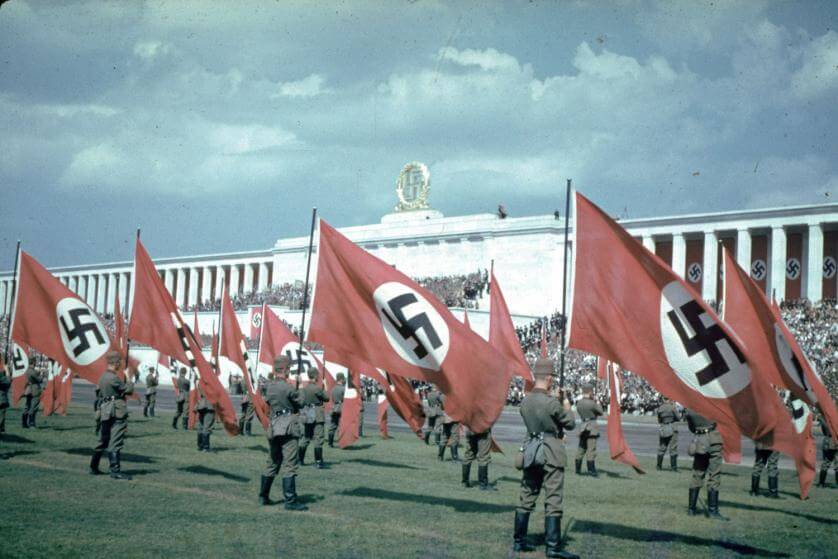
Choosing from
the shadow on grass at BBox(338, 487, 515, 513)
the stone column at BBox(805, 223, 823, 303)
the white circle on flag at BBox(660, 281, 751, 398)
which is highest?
the stone column at BBox(805, 223, 823, 303)

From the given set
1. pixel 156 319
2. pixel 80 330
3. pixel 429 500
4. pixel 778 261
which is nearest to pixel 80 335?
pixel 80 330

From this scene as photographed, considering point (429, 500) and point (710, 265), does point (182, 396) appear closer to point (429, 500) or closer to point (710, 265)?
point (429, 500)

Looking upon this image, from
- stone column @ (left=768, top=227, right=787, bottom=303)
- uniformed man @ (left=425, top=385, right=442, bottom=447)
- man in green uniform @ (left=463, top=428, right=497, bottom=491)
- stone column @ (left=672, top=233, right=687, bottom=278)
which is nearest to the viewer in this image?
man in green uniform @ (left=463, top=428, right=497, bottom=491)

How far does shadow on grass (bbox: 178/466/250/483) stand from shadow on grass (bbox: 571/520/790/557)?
5.67 meters

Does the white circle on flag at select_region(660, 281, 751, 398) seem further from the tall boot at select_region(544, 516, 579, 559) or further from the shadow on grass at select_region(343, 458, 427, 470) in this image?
the shadow on grass at select_region(343, 458, 427, 470)

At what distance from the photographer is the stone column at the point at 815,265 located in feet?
186

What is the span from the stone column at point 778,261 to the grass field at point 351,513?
44.1 meters

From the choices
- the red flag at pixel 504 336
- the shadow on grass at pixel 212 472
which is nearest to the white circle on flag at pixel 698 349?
the red flag at pixel 504 336

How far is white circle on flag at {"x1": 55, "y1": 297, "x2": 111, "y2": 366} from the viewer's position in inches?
606

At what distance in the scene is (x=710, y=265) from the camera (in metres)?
61.7

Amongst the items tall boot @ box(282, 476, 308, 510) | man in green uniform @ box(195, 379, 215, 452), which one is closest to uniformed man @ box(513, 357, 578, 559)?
tall boot @ box(282, 476, 308, 510)

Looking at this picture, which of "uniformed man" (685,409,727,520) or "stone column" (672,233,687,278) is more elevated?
"stone column" (672,233,687,278)

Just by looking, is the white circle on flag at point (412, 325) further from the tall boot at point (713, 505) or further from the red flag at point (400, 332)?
the tall boot at point (713, 505)

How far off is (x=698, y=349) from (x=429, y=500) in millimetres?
5345
